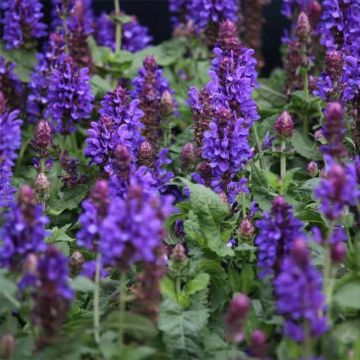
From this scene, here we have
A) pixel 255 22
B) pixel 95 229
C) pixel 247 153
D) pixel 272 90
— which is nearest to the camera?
pixel 95 229

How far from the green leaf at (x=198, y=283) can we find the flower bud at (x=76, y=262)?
426mm

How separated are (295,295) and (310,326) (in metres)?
0.14

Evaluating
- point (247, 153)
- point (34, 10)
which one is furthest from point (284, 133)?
point (34, 10)

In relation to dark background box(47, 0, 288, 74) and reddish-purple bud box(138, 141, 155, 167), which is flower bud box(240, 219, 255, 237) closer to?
reddish-purple bud box(138, 141, 155, 167)

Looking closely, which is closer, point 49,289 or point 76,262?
point 49,289

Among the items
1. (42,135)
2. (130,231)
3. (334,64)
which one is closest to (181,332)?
(130,231)

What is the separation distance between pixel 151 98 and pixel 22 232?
1.79 m

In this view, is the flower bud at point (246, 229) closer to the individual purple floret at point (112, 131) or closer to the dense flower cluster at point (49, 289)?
the individual purple floret at point (112, 131)

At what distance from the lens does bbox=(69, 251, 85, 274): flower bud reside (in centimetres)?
338

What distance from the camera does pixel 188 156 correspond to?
13.5 feet

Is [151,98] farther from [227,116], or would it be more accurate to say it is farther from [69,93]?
[227,116]

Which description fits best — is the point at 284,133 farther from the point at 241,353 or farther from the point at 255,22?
the point at 255,22

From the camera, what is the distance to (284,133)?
3.83 metres

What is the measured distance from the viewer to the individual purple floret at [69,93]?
4.30 metres
